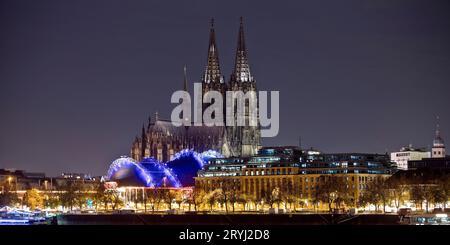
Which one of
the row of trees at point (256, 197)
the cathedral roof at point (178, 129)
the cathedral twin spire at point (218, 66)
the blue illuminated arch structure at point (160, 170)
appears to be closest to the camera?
the row of trees at point (256, 197)

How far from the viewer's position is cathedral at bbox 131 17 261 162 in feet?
605

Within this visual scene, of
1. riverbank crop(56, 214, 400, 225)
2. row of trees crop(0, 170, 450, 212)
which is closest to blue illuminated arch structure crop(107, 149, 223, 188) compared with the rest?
row of trees crop(0, 170, 450, 212)

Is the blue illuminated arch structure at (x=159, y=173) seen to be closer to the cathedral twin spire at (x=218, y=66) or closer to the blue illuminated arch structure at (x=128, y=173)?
the blue illuminated arch structure at (x=128, y=173)

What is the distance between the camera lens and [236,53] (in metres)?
183

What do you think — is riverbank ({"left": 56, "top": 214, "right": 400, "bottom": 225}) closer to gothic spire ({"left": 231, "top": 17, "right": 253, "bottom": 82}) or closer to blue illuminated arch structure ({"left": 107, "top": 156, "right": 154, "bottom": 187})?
blue illuminated arch structure ({"left": 107, "top": 156, "right": 154, "bottom": 187})

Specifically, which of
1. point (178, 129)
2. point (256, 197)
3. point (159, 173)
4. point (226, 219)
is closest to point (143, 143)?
point (178, 129)

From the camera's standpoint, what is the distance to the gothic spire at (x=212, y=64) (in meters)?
184

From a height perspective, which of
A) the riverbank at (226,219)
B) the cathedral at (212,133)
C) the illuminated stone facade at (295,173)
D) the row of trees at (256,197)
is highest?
the cathedral at (212,133)

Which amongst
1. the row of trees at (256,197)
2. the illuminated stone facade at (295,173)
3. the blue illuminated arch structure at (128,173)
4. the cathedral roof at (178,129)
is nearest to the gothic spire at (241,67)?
the cathedral roof at (178,129)

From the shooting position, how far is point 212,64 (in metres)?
186

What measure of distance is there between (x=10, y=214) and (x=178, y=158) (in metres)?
59.2
